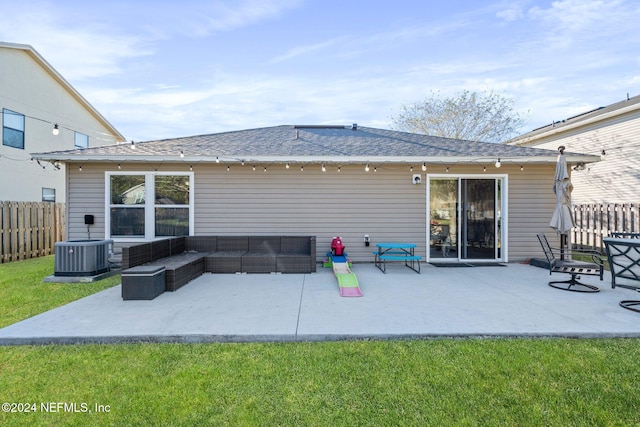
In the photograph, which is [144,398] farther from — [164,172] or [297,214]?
[164,172]

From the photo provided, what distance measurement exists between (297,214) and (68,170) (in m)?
5.50

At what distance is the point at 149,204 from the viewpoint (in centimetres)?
741

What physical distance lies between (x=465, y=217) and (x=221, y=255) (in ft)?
19.4

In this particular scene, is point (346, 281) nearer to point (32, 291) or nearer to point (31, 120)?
point (32, 291)

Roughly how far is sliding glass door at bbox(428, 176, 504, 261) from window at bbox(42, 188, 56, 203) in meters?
14.8

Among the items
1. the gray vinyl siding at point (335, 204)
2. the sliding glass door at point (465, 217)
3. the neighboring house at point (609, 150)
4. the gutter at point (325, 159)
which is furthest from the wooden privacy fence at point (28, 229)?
the neighboring house at point (609, 150)

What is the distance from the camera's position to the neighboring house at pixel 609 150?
10.0 meters

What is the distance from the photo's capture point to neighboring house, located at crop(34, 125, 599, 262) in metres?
7.40

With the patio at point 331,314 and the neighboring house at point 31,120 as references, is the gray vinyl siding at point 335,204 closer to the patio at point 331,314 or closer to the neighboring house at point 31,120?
the patio at point 331,314

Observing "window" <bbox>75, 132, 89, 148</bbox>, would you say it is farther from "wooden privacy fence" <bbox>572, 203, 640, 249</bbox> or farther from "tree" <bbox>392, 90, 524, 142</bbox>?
"wooden privacy fence" <bbox>572, 203, 640, 249</bbox>

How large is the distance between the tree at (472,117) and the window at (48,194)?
19482 millimetres

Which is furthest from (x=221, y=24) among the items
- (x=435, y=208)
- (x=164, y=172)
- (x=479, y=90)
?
(x=479, y=90)

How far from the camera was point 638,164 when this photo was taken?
9906mm

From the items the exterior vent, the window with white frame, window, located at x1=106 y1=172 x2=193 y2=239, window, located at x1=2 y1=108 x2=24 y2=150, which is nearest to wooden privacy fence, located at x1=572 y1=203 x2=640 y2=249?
window, located at x1=106 y1=172 x2=193 y2=239
